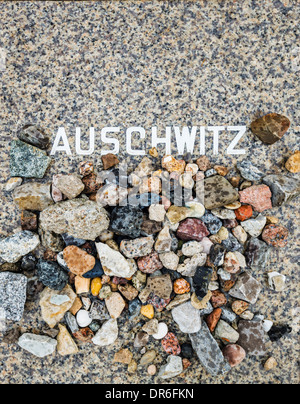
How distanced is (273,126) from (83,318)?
0.88m

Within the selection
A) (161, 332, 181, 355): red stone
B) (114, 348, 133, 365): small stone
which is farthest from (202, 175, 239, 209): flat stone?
(114, 348, 133, 365): small stone

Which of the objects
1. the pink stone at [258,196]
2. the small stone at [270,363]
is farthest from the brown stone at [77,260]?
the small stone at [270,363]

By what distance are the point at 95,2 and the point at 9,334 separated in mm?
1135

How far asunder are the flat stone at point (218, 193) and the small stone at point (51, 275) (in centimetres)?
51

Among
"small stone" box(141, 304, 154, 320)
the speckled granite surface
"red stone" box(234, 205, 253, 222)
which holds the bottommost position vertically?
"small stone" box(141, 304, 154, 320)

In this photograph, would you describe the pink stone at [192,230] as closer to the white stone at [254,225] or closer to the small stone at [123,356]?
the white stone at [254,225]

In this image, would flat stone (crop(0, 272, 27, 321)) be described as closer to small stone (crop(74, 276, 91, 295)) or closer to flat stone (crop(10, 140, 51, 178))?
small stone (crop(74, 276, 91, 295))

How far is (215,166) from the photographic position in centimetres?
96

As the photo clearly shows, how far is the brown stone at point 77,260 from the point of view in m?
0.91

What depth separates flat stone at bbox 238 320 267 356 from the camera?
3.17 feet

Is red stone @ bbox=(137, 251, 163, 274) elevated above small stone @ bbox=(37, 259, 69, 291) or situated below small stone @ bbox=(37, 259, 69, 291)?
above

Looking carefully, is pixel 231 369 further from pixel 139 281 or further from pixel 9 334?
pixel 9 334

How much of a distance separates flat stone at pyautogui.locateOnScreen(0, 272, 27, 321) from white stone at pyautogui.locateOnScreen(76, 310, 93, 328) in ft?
0.59

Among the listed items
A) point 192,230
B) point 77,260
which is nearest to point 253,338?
point 192,230
